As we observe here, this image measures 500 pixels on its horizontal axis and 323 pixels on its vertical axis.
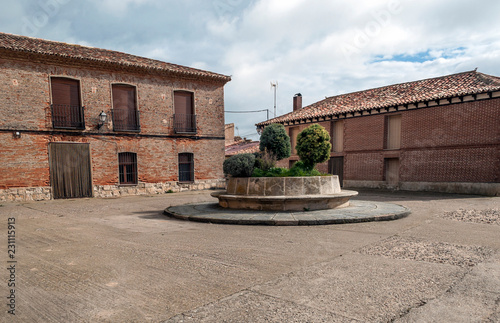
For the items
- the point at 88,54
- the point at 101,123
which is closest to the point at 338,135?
the point at 101,123

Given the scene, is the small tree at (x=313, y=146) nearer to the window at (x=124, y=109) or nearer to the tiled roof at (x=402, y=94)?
the tiled roof at (x=402, y=94)

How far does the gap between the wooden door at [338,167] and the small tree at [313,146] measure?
39.0 ft

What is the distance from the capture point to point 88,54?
15242 mm

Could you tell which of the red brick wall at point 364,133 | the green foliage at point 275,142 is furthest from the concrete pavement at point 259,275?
the red brick wall at point 364,133

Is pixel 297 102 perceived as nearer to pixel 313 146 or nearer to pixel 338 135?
pixel 338 135

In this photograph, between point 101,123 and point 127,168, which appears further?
point 127,168

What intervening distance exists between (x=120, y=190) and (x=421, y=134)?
1652 centimetres

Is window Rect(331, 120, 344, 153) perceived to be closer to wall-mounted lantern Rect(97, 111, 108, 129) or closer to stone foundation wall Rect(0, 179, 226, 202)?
stone foundation wall Rect(0, 179, 226, 202)

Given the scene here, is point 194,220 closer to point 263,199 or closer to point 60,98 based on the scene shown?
point 263,199

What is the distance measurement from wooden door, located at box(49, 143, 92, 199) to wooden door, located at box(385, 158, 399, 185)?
16.6 metres

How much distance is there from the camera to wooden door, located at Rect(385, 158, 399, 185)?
58.4 ft

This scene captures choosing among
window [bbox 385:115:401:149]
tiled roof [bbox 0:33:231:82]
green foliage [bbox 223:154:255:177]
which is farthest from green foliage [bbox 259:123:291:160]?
window [bbox 385:115:401:149]

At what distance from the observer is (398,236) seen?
18.0ft

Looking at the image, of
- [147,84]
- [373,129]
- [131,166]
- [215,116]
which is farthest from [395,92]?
[131,166]
